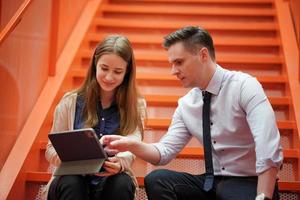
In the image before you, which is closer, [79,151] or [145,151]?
[79,151]

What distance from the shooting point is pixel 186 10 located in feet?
16.8

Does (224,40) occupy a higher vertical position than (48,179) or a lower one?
higher

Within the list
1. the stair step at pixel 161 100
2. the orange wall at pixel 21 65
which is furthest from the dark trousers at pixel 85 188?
the stair step at pixel 161 100

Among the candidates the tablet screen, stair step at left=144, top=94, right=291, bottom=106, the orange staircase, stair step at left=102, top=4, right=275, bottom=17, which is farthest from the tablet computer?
stair step at left=102, top=4, right=275, bottom=17

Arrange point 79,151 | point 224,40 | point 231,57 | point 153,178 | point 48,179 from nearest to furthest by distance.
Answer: point 79,151 → point 153,178 → point 48,179 → point 231,57 → point 224,40

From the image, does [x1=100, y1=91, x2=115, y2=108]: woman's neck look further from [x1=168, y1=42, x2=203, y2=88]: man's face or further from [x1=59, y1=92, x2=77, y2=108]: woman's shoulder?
[x1=168, y1=42, x2=203, y2=88]: man's face

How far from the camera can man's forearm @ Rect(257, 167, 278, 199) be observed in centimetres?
205

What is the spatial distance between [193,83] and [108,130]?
0.46 m

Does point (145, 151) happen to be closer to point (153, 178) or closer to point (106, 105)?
point (153, 178)

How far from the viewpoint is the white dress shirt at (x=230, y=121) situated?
7.37ft

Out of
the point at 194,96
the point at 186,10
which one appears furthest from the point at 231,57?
the point at 194,96

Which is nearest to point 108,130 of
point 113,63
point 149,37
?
point 113,63

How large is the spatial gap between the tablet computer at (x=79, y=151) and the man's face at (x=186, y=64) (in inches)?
19.9

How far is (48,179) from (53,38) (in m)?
1.32
